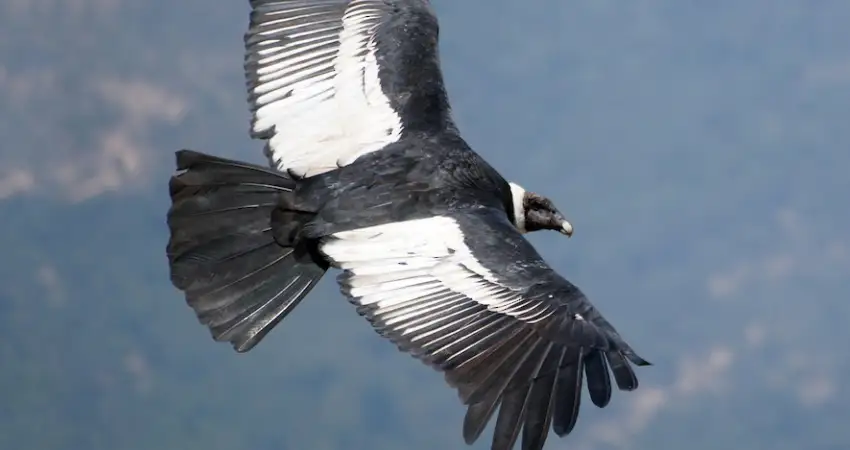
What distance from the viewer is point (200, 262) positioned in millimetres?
7051

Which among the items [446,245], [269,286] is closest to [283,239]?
[269,286]

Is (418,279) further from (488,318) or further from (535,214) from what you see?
(535,214)

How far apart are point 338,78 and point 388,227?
4.74ft

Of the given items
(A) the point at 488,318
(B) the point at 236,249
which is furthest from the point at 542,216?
(A) the point at 488,318

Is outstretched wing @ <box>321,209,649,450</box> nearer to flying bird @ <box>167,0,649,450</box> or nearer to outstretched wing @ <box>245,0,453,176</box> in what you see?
flying bird @ <box>167,0,649,450</box>

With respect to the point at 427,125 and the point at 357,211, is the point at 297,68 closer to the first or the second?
the point at 427,125

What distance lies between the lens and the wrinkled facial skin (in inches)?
322

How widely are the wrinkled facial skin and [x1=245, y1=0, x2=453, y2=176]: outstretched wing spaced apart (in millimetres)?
713

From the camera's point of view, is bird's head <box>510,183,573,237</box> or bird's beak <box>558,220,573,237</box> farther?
bird's beak <box>558,220,573,237</box>

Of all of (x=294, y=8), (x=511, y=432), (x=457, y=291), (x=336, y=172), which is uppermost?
(x=294, y=8)

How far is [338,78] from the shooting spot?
7.93 m

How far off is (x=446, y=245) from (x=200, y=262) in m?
1.15

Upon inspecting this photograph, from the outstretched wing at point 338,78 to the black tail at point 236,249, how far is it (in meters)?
0.25

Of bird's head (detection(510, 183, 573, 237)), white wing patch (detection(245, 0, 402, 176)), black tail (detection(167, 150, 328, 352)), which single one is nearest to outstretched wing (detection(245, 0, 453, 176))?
white wing patch (detection(245, 0, 402, 176))
